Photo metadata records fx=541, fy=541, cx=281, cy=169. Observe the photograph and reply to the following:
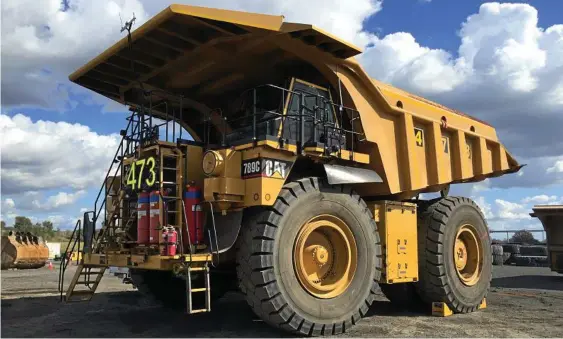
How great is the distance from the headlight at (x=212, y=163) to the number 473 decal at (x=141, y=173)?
750 mm

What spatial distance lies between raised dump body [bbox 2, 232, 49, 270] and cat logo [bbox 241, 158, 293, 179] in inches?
710

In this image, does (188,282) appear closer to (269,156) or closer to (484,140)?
(269,156)

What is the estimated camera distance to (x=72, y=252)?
25.4ft

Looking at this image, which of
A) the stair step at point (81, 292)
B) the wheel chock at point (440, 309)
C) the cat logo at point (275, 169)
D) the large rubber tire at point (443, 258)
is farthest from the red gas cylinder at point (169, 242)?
the wheel chock at point (440, 309)

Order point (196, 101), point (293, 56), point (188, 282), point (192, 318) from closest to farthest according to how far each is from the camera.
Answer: point (188, 282) → point (293, 56) → point (192, 318) → point (196, 101)

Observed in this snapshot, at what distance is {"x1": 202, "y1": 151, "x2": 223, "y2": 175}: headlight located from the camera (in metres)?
6.39

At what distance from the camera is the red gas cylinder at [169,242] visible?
6230mm

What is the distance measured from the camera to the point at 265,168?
20.8 feet

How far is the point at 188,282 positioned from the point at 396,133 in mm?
4046

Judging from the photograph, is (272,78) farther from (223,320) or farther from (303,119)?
(223,320)

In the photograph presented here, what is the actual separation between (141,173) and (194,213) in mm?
986

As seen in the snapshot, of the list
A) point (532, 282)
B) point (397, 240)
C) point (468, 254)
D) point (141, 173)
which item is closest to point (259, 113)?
point (141, 173)

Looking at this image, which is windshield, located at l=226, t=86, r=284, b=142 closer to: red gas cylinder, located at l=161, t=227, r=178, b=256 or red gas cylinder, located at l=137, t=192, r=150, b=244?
red gas cylinder, located at l=137, t=192, r=150, b=244

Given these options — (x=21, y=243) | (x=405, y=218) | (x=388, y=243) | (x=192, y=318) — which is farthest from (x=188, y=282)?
(x=21, y=243)
